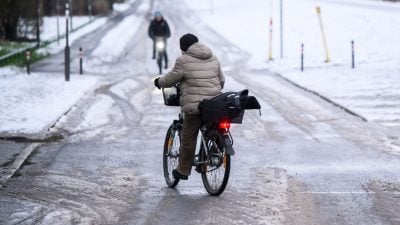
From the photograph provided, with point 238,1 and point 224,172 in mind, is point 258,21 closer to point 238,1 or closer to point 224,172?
point 238,1

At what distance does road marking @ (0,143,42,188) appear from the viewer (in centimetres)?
974

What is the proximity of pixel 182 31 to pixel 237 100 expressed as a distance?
36657 millimetres

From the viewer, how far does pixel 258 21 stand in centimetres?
5047

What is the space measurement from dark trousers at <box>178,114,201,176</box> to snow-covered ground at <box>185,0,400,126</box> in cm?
688

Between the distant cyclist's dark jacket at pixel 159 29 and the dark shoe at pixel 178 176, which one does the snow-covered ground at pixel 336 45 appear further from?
the dark shoe at pixel 178 176

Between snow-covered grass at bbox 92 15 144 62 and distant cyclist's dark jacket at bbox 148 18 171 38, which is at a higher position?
distant cyclist's dark jacket at bbox 148 18 171 38

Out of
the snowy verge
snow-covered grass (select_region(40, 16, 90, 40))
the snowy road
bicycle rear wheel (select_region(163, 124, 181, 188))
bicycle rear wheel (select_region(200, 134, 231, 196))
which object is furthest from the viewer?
snow-covered grass (select_region(40, 16, 90, 40))

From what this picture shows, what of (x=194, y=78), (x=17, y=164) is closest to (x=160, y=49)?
(x=17, y=164)

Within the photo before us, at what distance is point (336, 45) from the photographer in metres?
34.4

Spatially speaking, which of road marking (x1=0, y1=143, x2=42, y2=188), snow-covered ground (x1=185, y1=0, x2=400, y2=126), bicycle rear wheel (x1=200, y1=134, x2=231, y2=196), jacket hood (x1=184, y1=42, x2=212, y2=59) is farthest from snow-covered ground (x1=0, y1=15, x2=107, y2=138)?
snow-covered ground (x1=185, y1=0, x2=400, y2=126)

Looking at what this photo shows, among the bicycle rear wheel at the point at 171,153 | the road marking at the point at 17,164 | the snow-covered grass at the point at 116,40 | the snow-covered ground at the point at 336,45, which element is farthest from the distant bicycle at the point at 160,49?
the bicycle rear wheel at the point at 171,153

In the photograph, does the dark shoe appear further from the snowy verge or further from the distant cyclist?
the distant cyclist

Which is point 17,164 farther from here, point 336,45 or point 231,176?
point 336,45

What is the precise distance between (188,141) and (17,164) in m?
3.10
